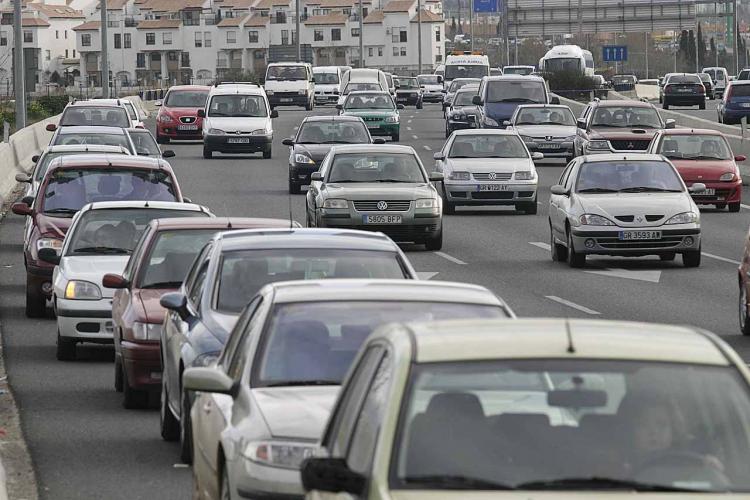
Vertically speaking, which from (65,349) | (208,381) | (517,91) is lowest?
(65,349)

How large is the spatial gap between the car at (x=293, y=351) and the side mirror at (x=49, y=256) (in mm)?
8791

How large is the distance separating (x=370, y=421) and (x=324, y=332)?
2.99 meters

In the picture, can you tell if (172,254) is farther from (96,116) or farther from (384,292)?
(96,116)

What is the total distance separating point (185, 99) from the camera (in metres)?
57.1

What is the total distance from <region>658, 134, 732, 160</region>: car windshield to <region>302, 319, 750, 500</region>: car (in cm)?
2949

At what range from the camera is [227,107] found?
165 feet

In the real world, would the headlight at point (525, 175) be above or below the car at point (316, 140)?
below

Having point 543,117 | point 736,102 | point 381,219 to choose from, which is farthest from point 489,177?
point 736,102

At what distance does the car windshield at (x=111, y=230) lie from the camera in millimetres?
17562

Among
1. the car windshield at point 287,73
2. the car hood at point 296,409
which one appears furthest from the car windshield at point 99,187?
the car windshield at point 287,73

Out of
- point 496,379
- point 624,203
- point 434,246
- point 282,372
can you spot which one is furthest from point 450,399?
point 434,246

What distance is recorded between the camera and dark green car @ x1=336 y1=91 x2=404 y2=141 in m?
56.4

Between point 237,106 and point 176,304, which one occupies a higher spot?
point 237,106

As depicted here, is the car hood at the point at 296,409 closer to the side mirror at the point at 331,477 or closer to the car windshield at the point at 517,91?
the side mirror at the point at 331,477
